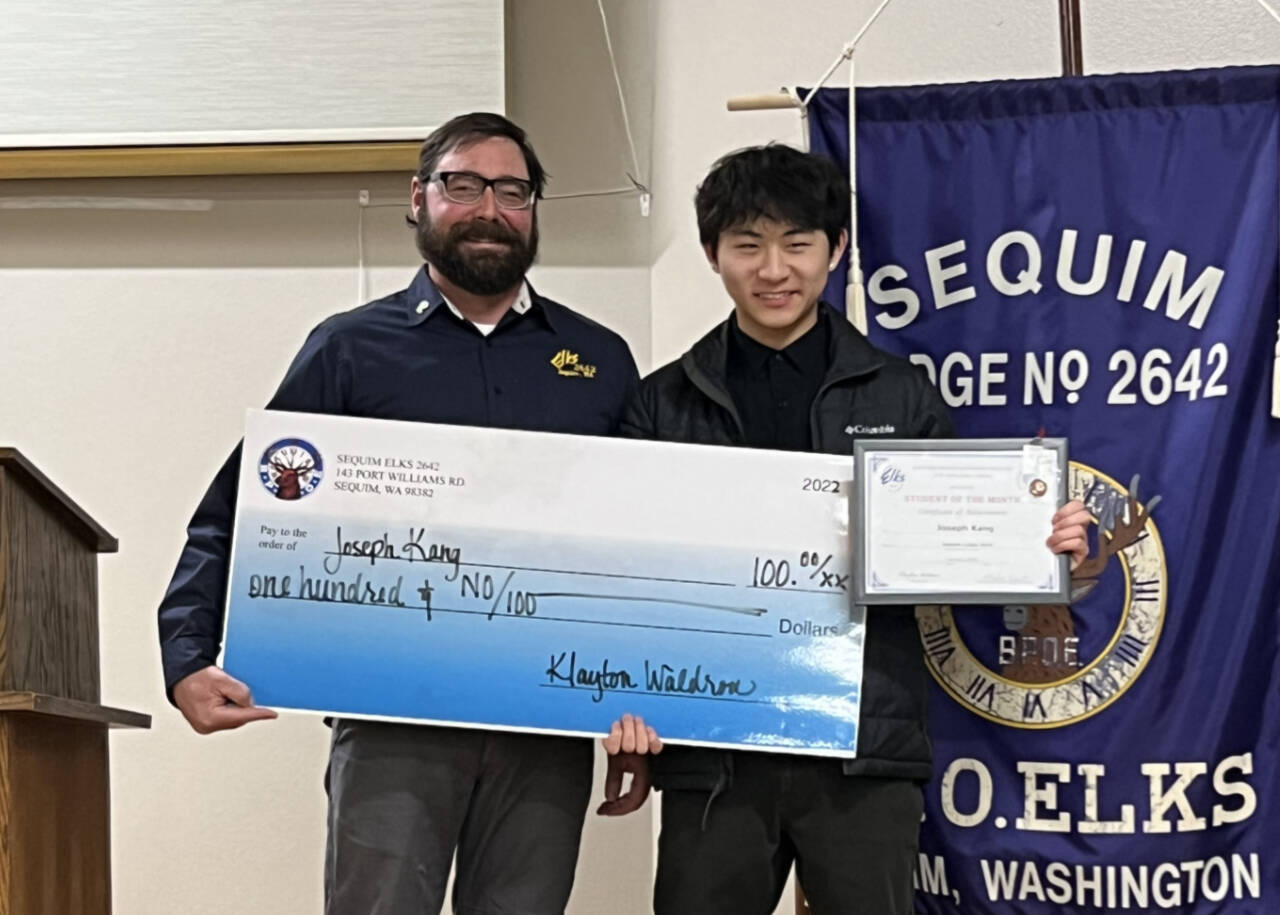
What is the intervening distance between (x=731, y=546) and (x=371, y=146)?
1.21 meters

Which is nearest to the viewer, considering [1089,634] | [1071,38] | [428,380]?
[428,380]

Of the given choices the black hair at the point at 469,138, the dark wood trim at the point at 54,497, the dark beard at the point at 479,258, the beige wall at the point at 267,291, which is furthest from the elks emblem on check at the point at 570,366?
the beige wall at the point at 267,291

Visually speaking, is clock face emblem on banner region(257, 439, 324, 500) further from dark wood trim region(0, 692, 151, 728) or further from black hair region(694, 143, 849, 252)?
black hair region(694, 143, 849, 252)

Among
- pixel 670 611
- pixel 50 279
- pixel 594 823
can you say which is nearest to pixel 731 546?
pixel 670 611

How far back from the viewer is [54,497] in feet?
6.03

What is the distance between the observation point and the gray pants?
5.83 ft

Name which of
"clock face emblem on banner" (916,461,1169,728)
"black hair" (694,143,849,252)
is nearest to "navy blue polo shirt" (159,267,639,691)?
"black hair" (694,143,849,252)

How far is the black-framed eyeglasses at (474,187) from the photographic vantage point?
6.30 ft

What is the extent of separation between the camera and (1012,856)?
6.76ft

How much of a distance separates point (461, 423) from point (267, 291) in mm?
1077

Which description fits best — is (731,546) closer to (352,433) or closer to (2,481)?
(352,433)

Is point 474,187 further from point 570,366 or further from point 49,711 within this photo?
point 49,711

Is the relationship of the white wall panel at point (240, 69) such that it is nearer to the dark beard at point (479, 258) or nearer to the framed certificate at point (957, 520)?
the dark beard at point (479, 258)

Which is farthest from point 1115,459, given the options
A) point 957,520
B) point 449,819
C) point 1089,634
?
point 449,819
